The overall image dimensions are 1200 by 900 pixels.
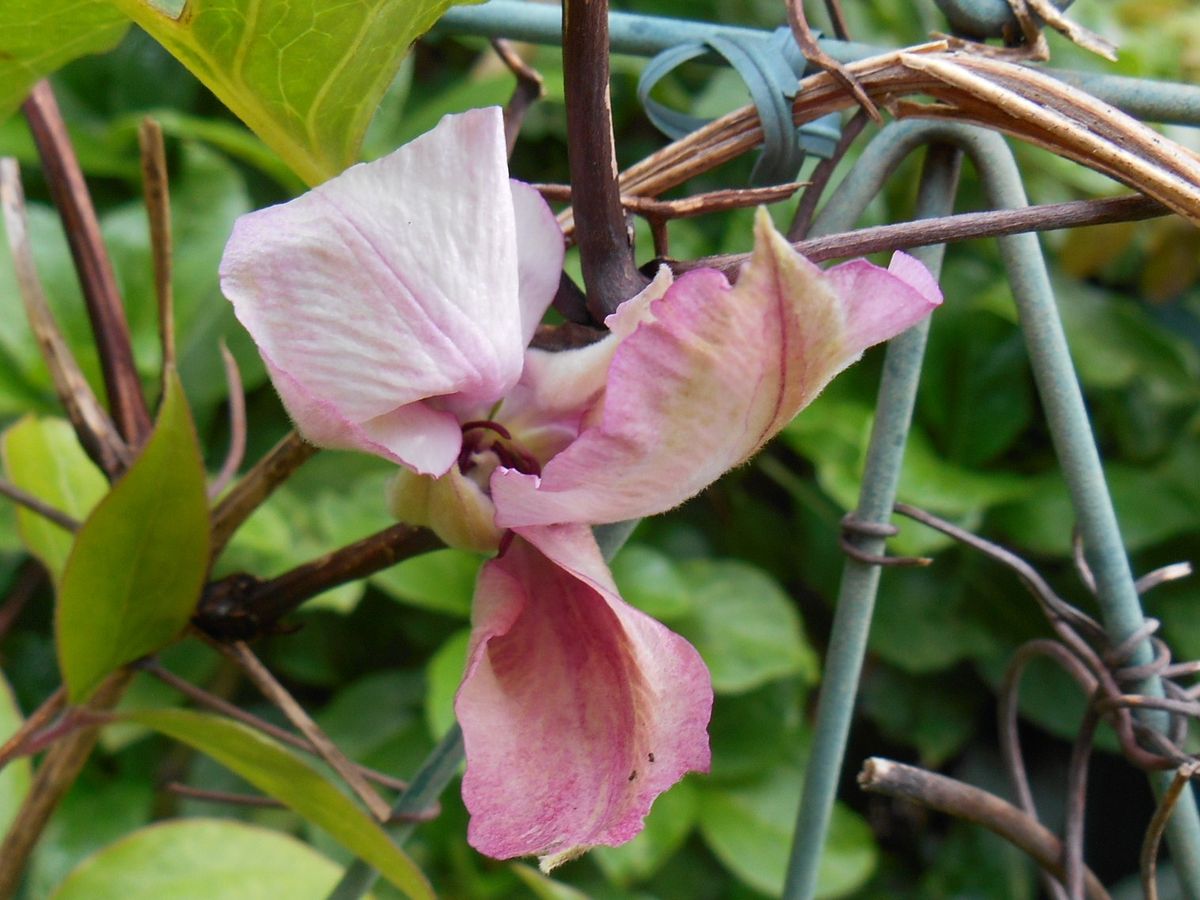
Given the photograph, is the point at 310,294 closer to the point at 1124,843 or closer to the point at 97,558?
the point at 97,558

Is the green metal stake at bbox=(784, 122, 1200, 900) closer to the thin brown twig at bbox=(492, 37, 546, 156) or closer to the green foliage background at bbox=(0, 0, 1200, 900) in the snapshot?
the thin brown twig at bbox=(492, 37, 546, 156)

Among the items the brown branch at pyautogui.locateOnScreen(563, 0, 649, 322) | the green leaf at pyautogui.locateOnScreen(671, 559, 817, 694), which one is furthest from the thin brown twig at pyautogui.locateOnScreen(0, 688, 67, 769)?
the green leaf at pyautogui.locateOnScreen(671, 559, 817, 694)

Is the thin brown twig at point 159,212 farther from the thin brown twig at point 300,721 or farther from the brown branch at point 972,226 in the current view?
the brown branch at point 972,226

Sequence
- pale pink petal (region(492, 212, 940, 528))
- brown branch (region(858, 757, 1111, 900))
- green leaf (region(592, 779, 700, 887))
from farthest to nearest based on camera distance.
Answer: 1. green leaf (region(592, 779, 700, 887))
2. brown branch (region(858, 757, 1111, 900))
3. pale pink petal (region(492, 212, 940, 528))

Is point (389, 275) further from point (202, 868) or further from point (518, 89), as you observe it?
point (202, 868)

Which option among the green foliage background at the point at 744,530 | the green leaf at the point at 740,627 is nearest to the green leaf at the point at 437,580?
the green foliage background at the point at 744,530

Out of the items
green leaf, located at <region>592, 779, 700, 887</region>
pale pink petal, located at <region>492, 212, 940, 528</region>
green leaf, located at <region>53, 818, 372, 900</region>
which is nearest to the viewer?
pale pink petal, located at <region>492, 212, 940, 528</region>
